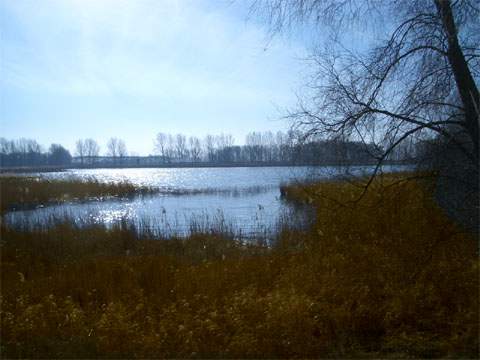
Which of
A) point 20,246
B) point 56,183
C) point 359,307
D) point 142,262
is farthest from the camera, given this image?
point 56,183

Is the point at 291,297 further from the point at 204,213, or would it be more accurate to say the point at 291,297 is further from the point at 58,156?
the point at 58,156

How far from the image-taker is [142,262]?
883 centimetres

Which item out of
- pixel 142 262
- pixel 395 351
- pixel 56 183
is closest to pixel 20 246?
pixel 142 262

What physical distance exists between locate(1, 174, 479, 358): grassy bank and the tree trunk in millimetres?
1591

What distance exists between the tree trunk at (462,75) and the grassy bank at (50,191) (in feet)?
64.5

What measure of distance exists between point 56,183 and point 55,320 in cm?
2697

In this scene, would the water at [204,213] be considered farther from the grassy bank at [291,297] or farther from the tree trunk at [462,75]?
the tree trunk at [462,75]

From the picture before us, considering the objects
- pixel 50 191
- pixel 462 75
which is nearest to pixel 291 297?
pixel 462 75

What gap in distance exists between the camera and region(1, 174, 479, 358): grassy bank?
16.5 feet

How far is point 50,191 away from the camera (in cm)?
2681

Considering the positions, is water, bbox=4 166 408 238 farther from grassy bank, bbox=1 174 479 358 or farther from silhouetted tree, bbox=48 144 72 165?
silhouetted tree, bbox=48 144 72 165

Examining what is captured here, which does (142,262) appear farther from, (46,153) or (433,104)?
(46,153)

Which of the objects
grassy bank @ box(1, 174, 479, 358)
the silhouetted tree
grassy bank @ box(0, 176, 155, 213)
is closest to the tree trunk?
grassy bank @ box(1, 174, 479, 358)

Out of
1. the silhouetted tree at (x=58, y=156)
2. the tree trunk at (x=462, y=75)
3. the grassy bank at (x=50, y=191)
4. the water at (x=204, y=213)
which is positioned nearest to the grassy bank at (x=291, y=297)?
the water at (x=204, y=213)
